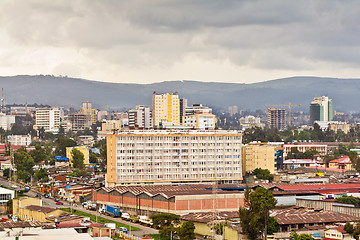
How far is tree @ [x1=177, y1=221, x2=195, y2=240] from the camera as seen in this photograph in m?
56.1

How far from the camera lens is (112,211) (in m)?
72.4

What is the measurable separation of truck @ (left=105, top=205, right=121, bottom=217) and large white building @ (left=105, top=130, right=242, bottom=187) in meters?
11.4

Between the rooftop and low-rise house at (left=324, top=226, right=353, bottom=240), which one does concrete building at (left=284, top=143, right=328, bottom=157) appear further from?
low-rise house at (left=324, top=226, right=353, bottom=240)

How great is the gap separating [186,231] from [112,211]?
17698 mm

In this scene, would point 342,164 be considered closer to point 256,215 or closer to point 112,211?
point 112,211

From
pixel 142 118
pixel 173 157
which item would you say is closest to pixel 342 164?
pixel 173 157

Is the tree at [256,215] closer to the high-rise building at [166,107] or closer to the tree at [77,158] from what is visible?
the tree at [77,158]

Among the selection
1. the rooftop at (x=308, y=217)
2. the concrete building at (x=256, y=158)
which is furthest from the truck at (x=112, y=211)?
the concrete building at (x=256, y=158)

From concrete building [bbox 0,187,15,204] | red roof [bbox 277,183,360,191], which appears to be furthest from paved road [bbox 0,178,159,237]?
red roof [bbox 277,183,360,191]

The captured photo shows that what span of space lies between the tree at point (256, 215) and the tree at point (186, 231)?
154 inches

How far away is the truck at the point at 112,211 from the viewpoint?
7154cm

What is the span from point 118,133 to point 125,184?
6.02 meters

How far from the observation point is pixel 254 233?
2188 inches

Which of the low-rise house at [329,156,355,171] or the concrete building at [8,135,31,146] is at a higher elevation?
the concrete building at [8,135,31,146]
